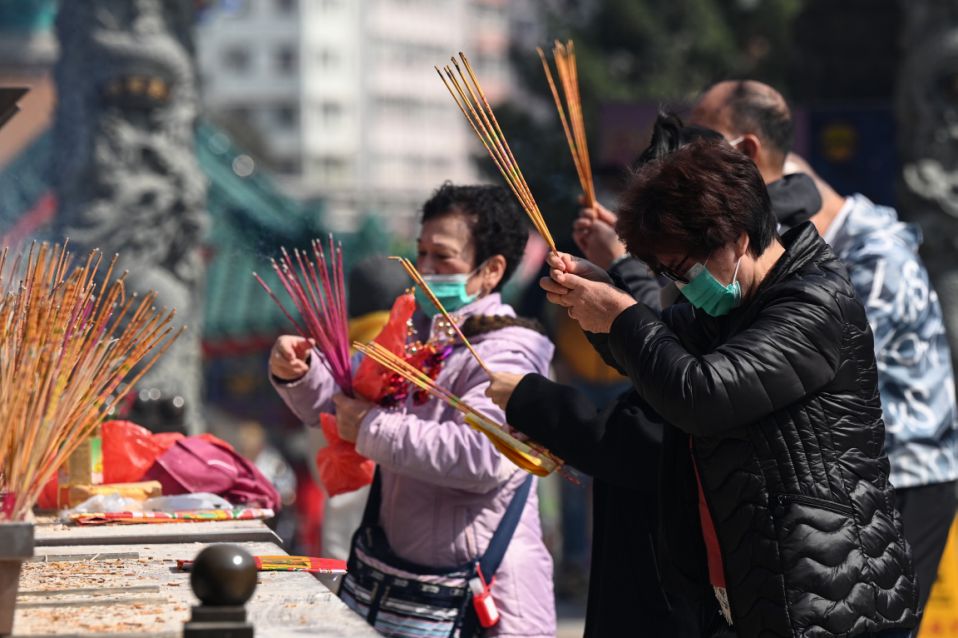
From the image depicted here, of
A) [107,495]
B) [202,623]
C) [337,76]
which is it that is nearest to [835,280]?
[202,623]

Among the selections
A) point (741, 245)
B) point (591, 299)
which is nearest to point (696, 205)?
point (741, 245)

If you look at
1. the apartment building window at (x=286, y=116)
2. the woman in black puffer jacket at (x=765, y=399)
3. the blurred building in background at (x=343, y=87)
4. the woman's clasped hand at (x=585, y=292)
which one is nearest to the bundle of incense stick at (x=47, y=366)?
the woman's clasped hand at (x=585, y=292)

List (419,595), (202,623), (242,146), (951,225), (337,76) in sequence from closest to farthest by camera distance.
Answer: (202,623) → (419,595) → (951,225) → (242,146) → (337,76)

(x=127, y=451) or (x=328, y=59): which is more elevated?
(x=328, y=59)

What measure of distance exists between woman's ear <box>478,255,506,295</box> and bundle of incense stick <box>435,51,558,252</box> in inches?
19.2

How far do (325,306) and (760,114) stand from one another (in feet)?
3.48

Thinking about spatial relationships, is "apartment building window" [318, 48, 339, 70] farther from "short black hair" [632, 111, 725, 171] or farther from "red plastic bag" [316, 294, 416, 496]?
"short black hair" [632, 111, 725, 171]

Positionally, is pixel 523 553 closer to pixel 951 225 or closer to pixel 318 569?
pixel 318 569

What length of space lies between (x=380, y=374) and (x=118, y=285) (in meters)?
0.95

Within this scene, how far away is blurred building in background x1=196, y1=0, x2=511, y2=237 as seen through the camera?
67375 millimetres

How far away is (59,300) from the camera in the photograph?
261 centimetres

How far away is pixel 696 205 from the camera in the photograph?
2605 mm

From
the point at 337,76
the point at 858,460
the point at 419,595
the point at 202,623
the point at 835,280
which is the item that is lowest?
the point at 419,595

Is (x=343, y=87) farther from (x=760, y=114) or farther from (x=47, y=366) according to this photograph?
(x=47, y=366)
